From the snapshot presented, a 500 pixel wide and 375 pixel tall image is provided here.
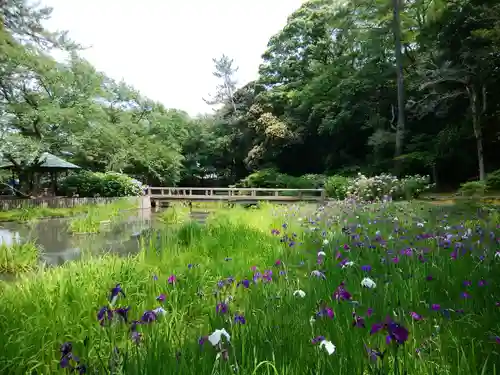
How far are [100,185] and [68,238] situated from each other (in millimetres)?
8637

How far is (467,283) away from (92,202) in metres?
14.8

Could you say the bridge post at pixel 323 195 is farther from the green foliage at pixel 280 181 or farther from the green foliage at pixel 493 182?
the green foliage at pixel 493 182

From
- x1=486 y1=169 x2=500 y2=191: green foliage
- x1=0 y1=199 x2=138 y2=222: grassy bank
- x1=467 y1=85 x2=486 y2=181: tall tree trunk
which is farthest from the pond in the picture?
x1=467 y1=85 x2=486 y2=181: tall tree trunk

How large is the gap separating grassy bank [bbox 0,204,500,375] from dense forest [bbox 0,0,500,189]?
23.6ft

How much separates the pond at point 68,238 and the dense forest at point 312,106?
12.9 feet

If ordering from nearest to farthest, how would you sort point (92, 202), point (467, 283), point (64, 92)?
point (467, 283), point (92, 202), point (64, 92)

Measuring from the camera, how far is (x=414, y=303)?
2236mm

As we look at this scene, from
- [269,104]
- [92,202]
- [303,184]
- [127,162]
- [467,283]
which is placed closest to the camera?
[467,283]

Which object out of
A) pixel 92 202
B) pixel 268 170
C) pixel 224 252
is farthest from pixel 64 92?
pixel 224 252

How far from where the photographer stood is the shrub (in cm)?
1567

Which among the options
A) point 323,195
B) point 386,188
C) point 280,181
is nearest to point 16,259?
point 386,188

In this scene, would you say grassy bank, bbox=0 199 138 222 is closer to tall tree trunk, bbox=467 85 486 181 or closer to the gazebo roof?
the gazebo roof

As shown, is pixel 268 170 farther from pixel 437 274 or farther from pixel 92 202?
pixel 437 274

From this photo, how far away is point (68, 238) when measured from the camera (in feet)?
27.9
